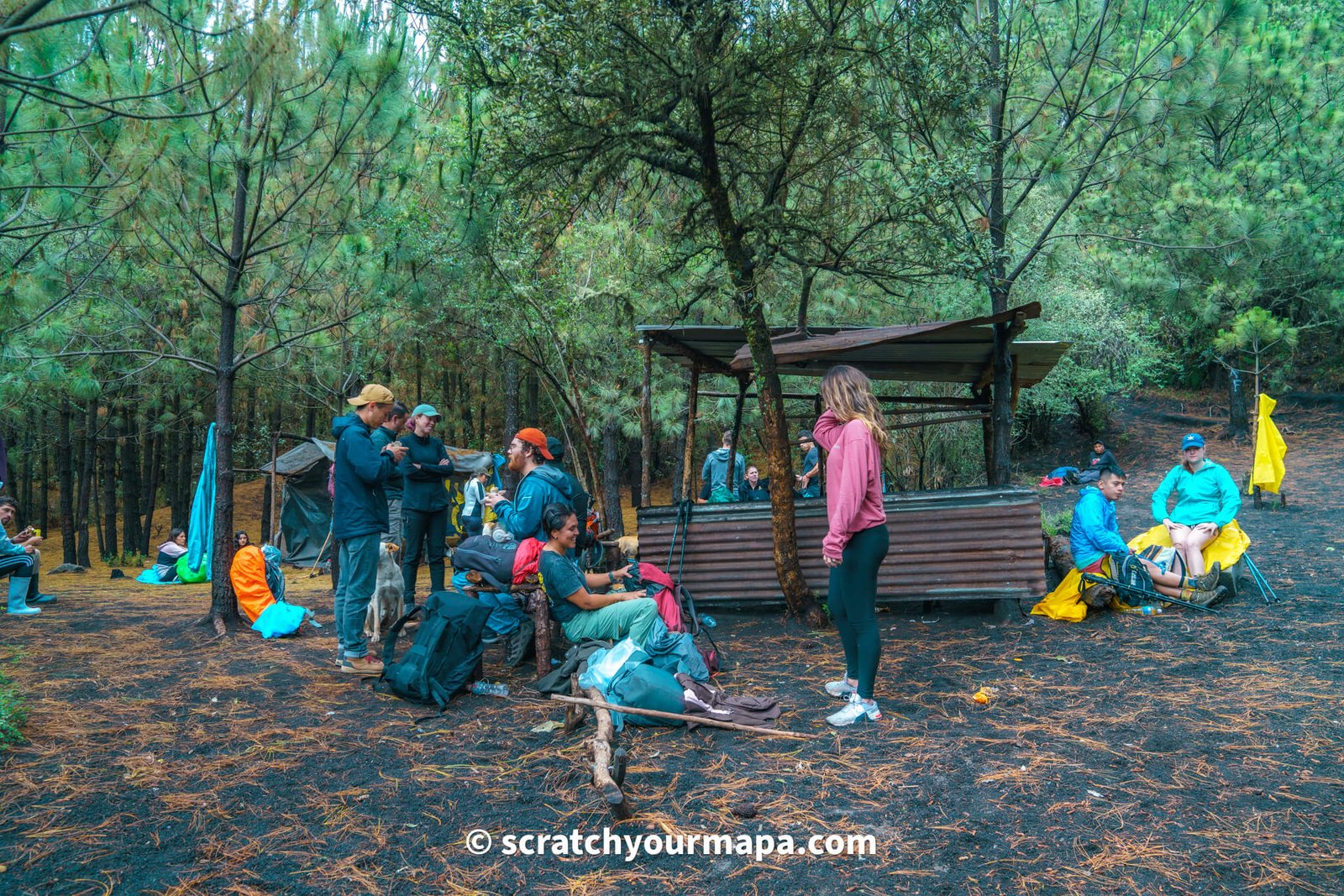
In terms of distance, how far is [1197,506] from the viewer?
714 centimetres

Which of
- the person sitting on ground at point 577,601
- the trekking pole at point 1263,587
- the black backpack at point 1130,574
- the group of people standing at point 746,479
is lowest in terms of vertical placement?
the trekking pole at point 1263,587

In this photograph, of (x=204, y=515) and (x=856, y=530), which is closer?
(x=856, y=530)

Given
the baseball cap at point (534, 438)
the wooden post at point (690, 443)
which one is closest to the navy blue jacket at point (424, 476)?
the baseball cap at point (534, 438)

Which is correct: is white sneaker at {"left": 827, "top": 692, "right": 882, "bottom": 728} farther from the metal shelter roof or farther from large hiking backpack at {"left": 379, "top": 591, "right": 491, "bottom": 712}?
the metal shelter roof

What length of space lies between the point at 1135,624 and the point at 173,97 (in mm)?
8390

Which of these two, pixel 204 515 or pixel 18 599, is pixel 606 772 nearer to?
pixel 18 599

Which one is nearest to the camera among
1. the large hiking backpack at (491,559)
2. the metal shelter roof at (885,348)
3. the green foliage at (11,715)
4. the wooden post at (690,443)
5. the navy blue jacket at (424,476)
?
the green foliage at (11,715)

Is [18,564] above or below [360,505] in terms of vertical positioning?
below

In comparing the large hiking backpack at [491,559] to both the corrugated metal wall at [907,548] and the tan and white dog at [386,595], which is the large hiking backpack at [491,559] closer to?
the tan and white dog at [386,595]

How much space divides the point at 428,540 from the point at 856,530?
12.1 ft

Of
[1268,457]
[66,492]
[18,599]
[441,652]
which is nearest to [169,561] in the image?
[66,492]

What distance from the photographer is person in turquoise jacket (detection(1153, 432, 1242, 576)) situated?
698 centimetres

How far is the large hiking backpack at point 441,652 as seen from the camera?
5.01 metres

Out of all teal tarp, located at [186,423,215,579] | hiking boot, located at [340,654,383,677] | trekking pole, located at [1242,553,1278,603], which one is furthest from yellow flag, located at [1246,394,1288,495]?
teal tarp, located at [186,423,215,579]
